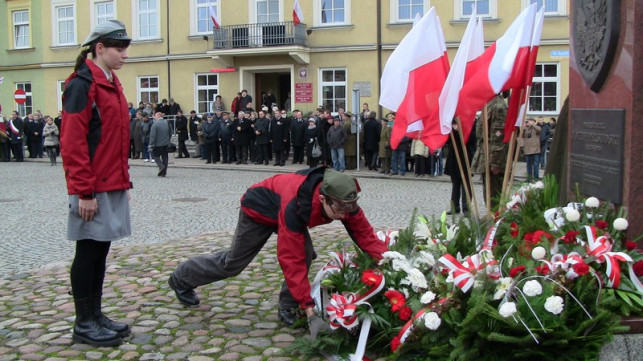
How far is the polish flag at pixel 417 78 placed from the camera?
5.83 meters

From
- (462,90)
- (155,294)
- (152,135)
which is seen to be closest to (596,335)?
(462,90)

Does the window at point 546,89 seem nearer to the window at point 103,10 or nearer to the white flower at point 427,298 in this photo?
the window at point 103,10

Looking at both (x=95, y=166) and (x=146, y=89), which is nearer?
(x=95, y=166)

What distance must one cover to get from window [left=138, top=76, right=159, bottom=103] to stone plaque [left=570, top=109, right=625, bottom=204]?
27.8m

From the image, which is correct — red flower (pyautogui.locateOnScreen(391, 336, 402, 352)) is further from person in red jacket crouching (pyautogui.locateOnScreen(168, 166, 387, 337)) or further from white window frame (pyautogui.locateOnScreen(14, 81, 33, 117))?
white window frame (pyautogui.locateOnScreen(14, 81, 33, 117))

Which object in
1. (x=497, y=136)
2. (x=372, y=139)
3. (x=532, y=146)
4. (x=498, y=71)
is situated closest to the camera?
(x=498, y=71)

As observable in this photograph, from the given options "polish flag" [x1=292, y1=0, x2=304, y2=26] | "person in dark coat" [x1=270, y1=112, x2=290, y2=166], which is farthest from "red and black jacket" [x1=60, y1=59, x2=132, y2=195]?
"polish flag" [x1=292, y1=0, x2=304, y2=26]

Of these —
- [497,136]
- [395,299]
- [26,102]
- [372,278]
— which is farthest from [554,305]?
[26,102]

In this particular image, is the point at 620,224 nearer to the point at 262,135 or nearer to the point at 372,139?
the point at 372,139

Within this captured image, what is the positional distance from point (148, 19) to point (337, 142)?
1463cm

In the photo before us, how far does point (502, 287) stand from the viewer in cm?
401

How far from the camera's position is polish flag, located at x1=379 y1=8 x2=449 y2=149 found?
5832 mm

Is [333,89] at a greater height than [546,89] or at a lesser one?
greater

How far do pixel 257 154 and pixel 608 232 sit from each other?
64.1ft
